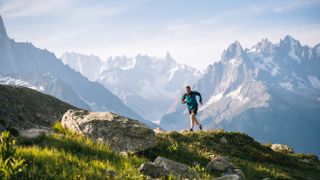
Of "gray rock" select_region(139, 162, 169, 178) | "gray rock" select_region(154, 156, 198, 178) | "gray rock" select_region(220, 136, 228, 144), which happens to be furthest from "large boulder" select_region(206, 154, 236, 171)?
"gray rock" select_region(220, 136, 228, 144)

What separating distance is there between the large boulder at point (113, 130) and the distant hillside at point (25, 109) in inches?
106

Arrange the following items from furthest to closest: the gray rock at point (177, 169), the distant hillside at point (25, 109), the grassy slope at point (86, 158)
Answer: the distant hillside at point (25, 109) < the gray rock at point (177, 169) < the grassy slope at point (86, 158)

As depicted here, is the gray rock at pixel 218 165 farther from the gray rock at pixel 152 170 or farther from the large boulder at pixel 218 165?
the gray rock at pixel 152 170

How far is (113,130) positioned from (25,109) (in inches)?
238

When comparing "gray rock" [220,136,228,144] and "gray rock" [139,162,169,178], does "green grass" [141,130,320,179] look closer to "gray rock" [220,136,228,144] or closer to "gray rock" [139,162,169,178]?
"gray rock" [220,136,228,144]

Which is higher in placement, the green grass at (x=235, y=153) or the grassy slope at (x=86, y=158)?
the green grass at (x=235, y=153)

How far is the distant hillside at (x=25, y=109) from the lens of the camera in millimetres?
17938

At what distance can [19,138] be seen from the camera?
12.6 m

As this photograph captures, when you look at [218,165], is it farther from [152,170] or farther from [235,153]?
[235,153]

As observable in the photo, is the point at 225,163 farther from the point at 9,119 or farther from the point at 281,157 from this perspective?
the point at 281,157

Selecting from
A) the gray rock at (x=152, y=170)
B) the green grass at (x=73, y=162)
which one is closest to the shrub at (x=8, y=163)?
the green grass at (x=73, y=162)

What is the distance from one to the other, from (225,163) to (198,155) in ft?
9.37

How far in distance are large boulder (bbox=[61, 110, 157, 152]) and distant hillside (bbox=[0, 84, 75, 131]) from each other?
2.68 m

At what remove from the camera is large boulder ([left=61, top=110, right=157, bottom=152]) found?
1533 cm
